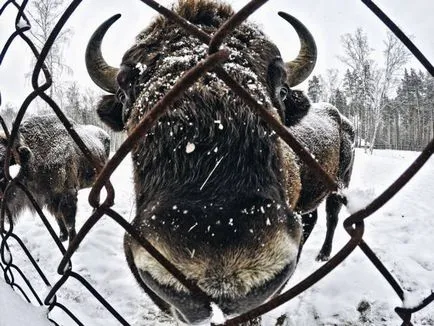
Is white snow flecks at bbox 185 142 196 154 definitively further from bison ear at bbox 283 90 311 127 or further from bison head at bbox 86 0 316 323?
bison ear at bbox 283 90 311 127

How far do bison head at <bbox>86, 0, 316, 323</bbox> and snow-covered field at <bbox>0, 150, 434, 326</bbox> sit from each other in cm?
61

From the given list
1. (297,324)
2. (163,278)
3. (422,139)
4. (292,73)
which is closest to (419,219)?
(297,324)

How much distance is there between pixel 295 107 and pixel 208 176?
207 cm

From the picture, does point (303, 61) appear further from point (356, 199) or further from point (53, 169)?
point (53, 169)

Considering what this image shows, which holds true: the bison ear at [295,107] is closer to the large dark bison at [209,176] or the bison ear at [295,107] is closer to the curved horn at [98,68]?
the large dark bison at [209,176]

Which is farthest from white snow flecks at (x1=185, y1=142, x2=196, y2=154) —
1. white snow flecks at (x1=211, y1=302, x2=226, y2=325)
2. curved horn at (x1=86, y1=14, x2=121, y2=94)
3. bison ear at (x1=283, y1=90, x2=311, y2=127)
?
bison ear at (x1=283, y1=90, x2=311, y2=127)

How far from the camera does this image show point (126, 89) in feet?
7.87

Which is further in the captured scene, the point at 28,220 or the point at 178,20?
the point at 28,220

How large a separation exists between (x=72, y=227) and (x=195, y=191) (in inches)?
289

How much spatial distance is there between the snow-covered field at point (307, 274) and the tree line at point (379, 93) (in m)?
2.69

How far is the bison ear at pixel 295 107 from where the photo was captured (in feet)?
11.1

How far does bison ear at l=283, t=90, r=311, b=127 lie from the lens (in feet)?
11.1

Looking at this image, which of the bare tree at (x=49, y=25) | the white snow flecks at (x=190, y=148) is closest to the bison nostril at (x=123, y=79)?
the white snow flecks at (x=190, y=148)

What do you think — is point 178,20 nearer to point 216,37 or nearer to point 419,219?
point 216,37
